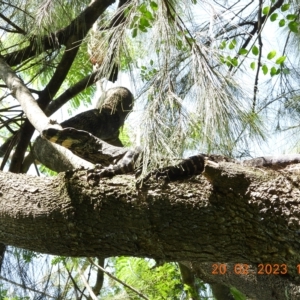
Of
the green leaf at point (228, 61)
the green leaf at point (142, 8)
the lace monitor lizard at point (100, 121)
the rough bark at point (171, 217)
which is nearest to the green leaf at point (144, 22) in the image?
the green leaf at point (142, 8)

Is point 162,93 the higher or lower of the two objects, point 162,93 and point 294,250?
the higher

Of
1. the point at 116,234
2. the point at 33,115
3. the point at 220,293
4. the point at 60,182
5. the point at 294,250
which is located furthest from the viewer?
the point at 220,293

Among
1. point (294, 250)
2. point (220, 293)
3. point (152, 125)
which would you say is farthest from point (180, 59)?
point (220, 293)

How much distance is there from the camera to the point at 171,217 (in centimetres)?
138

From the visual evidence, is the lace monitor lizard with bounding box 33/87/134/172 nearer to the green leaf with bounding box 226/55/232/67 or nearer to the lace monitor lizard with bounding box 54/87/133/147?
the lace monitor lizard with bounding box 54/87/133/147

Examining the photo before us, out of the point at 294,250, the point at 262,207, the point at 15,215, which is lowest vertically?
the point at 294,250

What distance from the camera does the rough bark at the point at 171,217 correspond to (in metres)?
1.33

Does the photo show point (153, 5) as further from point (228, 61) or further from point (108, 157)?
point (108, 157)

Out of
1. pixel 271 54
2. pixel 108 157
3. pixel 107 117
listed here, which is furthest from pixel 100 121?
pixel 271 54

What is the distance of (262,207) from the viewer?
132 centimetres

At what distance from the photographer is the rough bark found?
1.33m

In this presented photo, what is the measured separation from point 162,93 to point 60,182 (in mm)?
424

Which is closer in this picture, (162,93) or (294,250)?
(294,250)

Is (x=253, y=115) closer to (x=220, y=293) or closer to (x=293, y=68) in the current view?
(x=293, y=68)
